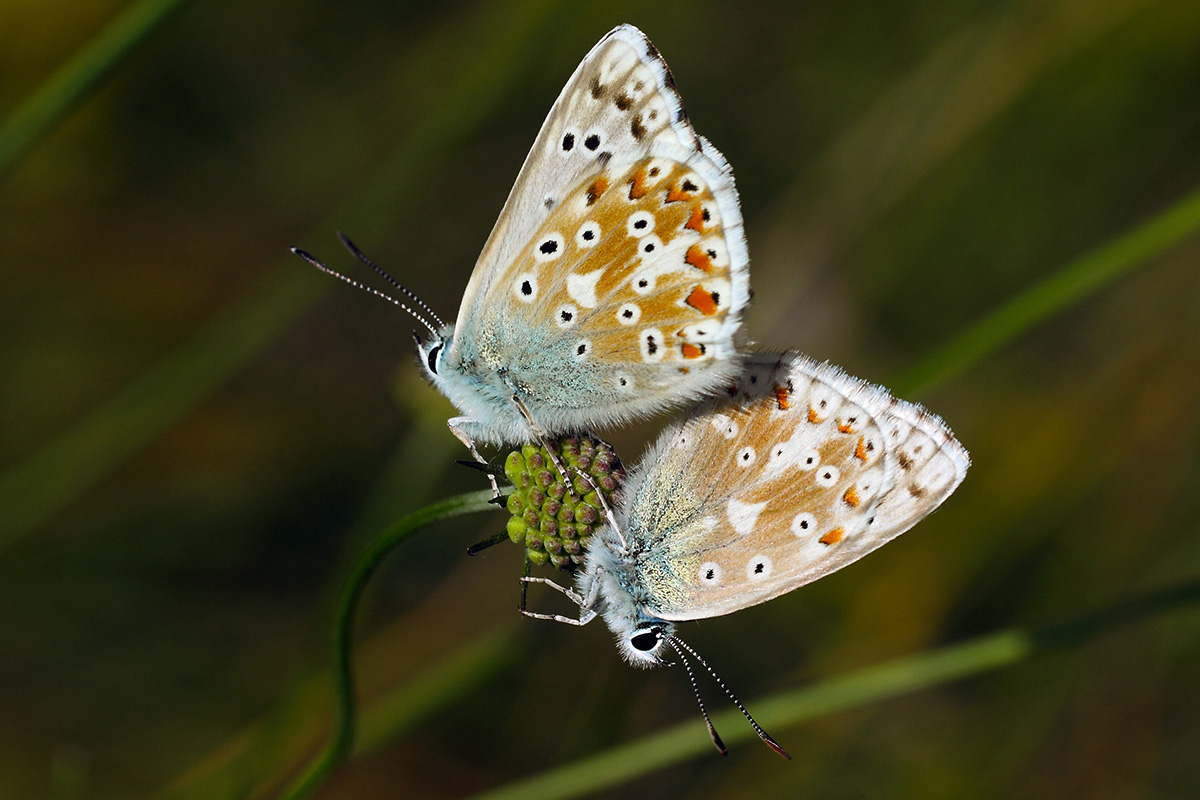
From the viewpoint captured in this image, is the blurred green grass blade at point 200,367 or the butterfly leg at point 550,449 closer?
the butterfly leg at point 550,449

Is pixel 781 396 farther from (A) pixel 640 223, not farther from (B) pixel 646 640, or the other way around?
(B) pixel 646 640

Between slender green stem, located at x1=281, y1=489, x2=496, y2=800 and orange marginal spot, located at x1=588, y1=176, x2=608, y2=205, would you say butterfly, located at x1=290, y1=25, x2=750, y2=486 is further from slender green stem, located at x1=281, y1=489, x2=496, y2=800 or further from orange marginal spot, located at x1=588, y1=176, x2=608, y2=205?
slender green stem, located at x1=281, y1=489, x2=496, y2=800

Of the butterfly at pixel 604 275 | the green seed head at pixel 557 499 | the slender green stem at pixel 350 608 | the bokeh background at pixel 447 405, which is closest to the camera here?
the slender green stem at pixel 350 608

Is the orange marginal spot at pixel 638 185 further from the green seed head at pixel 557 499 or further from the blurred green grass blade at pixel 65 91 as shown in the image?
the blurred green grass blade at pixel 65 91

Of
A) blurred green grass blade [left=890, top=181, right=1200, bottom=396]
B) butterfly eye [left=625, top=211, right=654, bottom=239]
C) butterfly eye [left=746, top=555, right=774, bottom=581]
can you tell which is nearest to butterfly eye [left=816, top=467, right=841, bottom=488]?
butterfly eye [left=746, top=555, right=774, bottom=581]

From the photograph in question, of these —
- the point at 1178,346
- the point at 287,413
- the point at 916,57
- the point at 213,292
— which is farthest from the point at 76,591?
the point at 1178,346

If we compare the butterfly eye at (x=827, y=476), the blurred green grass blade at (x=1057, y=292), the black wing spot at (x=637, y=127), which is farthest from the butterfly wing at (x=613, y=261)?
the blurred green grass blade at (x=1057, y=292)
